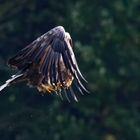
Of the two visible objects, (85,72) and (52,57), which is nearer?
(52,57)

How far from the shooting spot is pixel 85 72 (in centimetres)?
2391

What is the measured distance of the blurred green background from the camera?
23.5 m

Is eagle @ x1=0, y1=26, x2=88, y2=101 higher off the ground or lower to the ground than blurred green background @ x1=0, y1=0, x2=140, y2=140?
Answer: lower

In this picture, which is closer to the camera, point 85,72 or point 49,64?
point 49,64

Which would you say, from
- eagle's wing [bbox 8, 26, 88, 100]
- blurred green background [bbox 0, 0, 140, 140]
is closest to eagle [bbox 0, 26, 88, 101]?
eagle's wing [bbox 8, 26, 88, 100]

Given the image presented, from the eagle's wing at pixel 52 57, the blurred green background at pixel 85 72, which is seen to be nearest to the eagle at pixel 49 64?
the eagle's wing at pixel 52 57

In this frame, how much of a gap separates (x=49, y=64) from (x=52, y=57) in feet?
0.26

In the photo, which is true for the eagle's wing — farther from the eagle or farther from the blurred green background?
the blurred green background

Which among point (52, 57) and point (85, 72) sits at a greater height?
point (85, 72)

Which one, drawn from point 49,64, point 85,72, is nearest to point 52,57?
point 49,64

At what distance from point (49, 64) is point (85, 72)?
15269 millimetres

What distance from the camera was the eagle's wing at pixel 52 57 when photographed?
857cm

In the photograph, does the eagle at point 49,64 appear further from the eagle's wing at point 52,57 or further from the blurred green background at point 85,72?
the blurred green background at point 85,72

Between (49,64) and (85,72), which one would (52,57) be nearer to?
(49,64)
